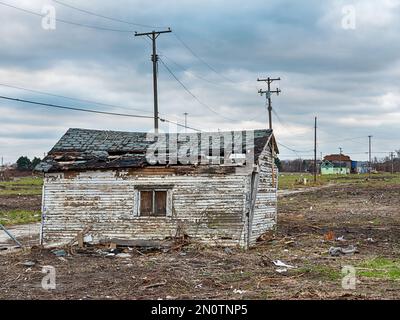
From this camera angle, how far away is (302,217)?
2961cm

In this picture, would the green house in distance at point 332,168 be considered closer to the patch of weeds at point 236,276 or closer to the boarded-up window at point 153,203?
the boarded-up window at point 153,203

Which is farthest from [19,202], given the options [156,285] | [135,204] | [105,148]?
[156,285]

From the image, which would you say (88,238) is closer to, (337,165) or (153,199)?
(153,199)

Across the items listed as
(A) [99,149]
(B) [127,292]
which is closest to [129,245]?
(A) [99,149]

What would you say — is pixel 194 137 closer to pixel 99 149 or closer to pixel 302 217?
pixel 99 149

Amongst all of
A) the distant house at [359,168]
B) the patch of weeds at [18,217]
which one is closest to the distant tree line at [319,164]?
the distant house at [359,168]

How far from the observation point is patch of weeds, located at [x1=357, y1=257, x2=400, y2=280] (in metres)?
12.8

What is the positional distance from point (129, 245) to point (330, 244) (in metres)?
7.12

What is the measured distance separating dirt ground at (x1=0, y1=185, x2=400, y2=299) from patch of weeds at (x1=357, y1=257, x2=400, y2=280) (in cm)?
2

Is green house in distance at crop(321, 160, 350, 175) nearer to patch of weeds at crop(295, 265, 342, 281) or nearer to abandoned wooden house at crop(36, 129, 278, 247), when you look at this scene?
abandoned wooden house at crop(36, 129, 278, 247)

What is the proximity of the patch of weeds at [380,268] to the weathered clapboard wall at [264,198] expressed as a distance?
4.71m
